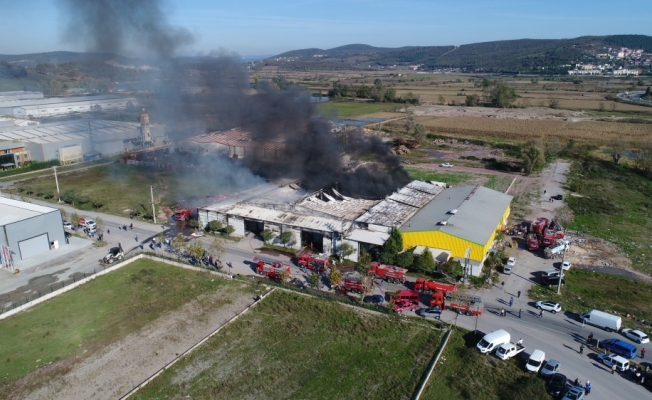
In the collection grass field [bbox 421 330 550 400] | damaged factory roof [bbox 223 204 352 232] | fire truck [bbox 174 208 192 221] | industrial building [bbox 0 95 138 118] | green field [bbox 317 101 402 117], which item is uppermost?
industrial building [bbox 0 95 138 118]

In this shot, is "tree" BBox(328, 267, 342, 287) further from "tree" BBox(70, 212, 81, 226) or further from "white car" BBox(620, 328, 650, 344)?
"tree" BBox(70, 212, 81, 226)

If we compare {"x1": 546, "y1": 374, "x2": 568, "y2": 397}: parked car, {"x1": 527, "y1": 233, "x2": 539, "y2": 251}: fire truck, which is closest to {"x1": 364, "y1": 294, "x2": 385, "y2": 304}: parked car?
{"x1": 546, "y1": 374, "x2": 568, "y2": 397}: parked car

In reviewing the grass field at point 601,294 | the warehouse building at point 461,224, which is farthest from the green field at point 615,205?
the warehouse building at point 461,224

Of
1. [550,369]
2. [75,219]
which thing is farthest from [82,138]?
[550,369]

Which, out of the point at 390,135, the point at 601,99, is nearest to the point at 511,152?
the point at 390,135

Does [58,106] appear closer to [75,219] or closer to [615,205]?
[75,219]

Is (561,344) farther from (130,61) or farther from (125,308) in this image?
(130,61)

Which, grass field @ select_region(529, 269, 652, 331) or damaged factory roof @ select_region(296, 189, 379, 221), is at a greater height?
damaged factory roof @ select_region(296, 189, 379, 221)

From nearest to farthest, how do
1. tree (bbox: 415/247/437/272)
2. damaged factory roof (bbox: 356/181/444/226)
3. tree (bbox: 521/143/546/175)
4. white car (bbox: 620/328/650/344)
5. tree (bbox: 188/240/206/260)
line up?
white car (bbox: 620/328/650/344) < tree (bbox: 415/247/437/272) < tree (bbox: 188/240/206/260) < damaged factory roof (bbox: 356/181/444/226) < tree (bbox: 521/143/546/175)
